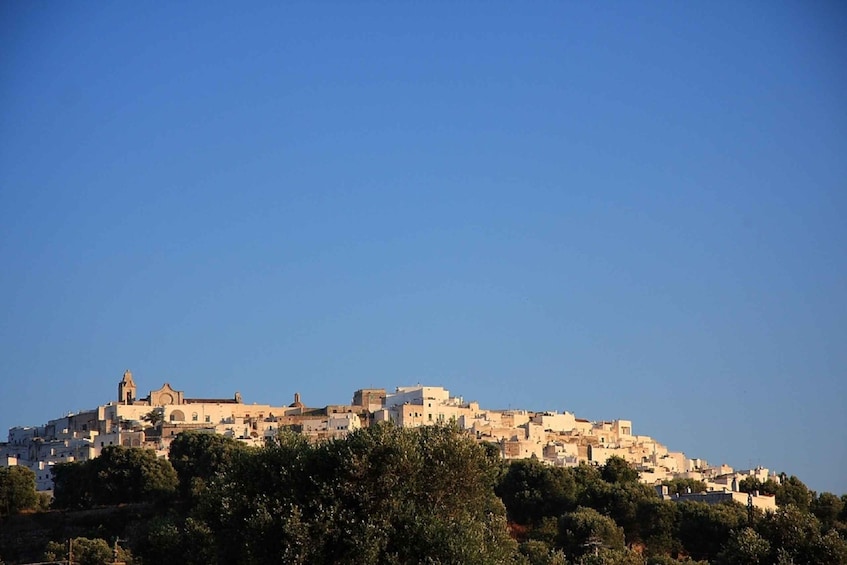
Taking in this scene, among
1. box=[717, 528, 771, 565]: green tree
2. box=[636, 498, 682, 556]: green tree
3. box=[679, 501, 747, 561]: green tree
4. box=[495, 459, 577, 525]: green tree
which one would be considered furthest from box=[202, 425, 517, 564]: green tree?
box=[495, 459, 577, 525]: green tree

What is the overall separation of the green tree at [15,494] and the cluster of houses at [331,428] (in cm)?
1879

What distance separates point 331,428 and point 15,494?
1183 inches

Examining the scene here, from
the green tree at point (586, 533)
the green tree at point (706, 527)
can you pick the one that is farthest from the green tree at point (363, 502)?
the green tree at point (706, 527)

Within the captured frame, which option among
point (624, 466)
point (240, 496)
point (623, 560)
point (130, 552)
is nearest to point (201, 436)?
point (624, 466)

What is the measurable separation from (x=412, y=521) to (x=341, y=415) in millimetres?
67891

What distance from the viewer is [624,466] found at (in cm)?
7469

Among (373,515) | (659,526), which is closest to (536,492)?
(659,526)

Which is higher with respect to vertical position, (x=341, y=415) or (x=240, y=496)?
(x=341, y=415)

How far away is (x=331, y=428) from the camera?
9269cm

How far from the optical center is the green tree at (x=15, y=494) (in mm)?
64812

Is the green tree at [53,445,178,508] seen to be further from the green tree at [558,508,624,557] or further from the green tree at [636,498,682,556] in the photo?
the green tree at [636,498,682,556]

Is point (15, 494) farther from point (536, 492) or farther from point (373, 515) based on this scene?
point (373, 515)

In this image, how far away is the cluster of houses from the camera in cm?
9131

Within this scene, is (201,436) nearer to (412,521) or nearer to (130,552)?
(130,552)
